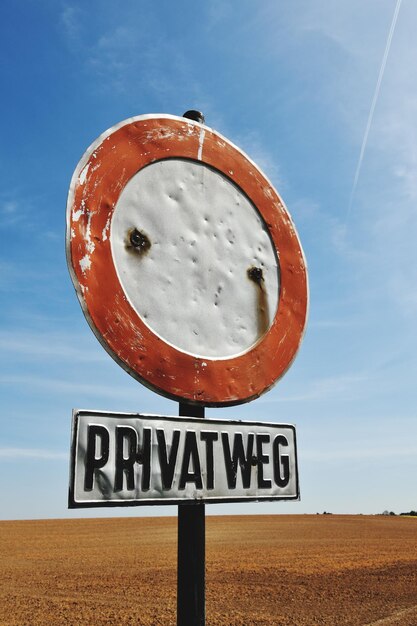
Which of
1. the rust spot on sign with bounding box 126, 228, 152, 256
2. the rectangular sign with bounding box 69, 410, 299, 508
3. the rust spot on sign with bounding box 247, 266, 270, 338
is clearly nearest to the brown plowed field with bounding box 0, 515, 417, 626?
the rectangular sign with bounding box 69, 410, 299, 508

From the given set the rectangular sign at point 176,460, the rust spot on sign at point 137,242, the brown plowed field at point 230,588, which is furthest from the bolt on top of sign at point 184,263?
the brown plowed field at point 230,588

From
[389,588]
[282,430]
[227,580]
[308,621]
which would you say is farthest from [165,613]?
[282,430]

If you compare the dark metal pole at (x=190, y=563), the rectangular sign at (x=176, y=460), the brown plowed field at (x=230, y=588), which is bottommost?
the brown plowed field at (x=230, y=588)

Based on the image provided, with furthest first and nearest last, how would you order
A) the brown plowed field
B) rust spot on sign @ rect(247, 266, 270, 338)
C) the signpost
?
1. the brown plowed field
2. rust spot on sign @ rect(247, 266, 270, 338)
3. the signpost

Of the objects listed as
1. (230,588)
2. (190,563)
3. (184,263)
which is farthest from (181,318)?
(230,588)

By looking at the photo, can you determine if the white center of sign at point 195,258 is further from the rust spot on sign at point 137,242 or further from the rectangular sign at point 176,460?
the rectangular sign at point 176,460

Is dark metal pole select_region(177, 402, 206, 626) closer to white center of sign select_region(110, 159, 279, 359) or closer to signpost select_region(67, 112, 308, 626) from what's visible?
signpost select_region(67, 112, 308, 626)

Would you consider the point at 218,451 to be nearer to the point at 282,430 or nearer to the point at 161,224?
the point at 282,430

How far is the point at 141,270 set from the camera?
1570 millimetres

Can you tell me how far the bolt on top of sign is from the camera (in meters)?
1.51

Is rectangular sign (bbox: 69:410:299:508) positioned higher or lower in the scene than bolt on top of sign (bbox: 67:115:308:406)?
lower

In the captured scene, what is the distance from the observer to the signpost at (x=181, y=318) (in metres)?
1.42

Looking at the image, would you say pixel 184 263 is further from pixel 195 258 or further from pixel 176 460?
pixel 176 460

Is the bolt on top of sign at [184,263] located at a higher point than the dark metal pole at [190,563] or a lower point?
higher
